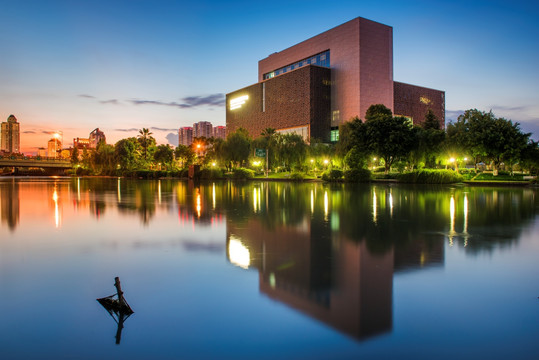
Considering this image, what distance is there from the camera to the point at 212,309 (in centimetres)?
438

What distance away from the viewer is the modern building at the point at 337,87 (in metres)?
97.1

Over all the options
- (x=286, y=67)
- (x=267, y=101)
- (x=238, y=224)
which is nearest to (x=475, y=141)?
(x=238, y=224)

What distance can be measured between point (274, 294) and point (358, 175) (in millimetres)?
42682

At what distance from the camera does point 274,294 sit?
4.91 metres

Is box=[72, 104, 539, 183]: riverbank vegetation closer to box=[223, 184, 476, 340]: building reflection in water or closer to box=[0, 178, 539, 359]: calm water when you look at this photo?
box=[223, 184, 476, 340]: building reflection in water

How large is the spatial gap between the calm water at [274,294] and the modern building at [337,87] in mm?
84392

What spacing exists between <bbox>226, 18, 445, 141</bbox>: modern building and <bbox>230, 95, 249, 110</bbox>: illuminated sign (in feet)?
30.1

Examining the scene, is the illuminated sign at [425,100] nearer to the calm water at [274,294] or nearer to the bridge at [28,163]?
the bridge at [28,163]

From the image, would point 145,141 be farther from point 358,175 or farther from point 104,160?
point 358,175

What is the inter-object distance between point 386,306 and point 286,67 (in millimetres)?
128076

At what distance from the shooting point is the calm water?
11.7 feet

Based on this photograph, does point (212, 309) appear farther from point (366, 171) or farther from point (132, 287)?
point (366, 171)

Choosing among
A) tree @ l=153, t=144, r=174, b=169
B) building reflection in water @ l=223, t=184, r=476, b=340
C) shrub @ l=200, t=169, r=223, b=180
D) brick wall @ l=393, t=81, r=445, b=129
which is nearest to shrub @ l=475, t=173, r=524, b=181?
building reflection in water @ l=223, t=184, r=476, b=340

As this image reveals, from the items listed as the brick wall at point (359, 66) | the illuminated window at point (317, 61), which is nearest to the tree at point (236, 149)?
the brick wall at point (359, 66)
